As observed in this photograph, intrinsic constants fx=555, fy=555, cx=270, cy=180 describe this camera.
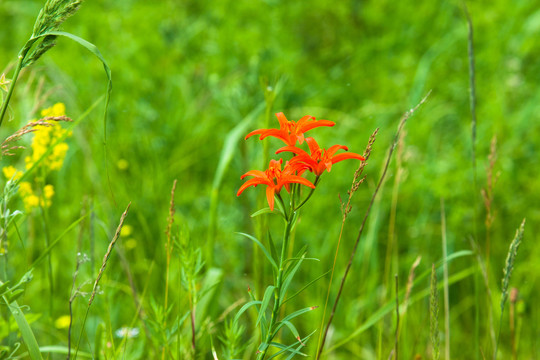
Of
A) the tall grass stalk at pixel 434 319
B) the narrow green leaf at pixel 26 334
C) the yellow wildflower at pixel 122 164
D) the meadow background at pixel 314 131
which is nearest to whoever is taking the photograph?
the narrow green leaf at pixel 26 334

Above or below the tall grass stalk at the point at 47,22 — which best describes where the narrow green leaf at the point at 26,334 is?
below

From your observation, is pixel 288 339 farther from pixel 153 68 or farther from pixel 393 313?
pixel 153 68

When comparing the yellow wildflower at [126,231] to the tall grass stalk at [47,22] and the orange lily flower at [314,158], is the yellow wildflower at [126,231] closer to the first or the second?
the tall grass stalk at [47,22]

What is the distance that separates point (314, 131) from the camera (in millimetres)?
3580

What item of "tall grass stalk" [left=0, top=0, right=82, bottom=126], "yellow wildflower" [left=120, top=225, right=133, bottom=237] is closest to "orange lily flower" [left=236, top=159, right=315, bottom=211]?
"tall grass stalk" [left=0, top=0, right=82, bottom=126]

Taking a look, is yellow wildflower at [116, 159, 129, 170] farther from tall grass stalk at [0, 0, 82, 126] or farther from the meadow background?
tall grass stalk at [0, 0, 82, 126]

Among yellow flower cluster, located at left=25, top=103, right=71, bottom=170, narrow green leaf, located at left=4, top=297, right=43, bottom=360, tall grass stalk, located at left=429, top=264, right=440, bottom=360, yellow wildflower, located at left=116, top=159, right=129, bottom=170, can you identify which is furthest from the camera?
yellow wildflower, located at left=116, top=159, right=129, bottom=170

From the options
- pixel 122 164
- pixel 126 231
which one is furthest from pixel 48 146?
pixel 122 164

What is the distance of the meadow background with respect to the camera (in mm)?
2543

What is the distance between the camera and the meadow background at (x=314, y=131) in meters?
2.54

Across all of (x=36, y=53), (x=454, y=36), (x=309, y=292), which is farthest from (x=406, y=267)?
(x=36, y=53)

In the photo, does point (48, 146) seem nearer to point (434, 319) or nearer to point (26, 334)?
point (26, 334)

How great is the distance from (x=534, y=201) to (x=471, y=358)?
107 cm

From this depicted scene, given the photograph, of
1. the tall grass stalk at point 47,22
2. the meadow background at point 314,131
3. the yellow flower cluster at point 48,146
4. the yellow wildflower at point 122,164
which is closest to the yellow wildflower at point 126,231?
the meadow background at point 314,131
